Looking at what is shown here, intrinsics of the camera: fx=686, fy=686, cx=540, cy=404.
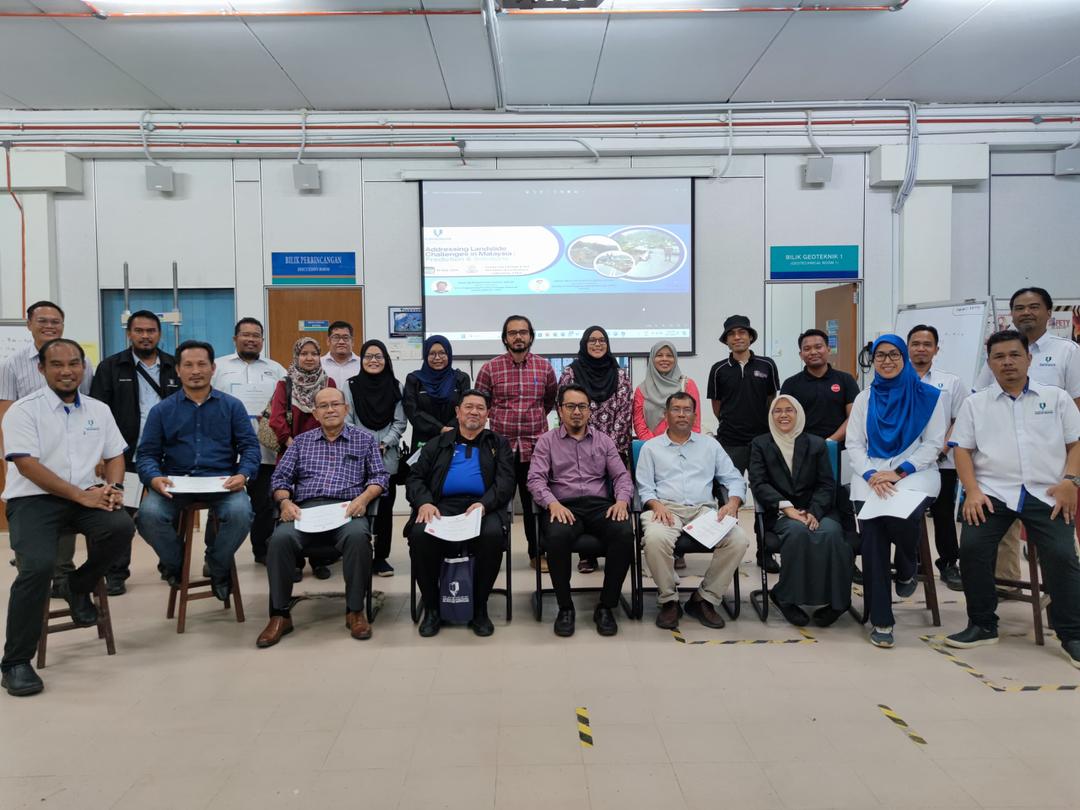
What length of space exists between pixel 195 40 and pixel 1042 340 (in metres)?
5.55

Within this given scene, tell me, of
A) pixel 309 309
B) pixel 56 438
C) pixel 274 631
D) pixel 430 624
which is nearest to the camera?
pixel 56 438

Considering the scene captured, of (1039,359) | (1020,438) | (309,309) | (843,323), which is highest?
(309,309)

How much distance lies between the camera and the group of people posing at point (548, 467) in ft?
9.59

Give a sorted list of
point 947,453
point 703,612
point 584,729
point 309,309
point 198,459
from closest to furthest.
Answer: point 584,729, point 703,612, point 198,459, point 947,453, point 309,309

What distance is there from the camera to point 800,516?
10.8 feet

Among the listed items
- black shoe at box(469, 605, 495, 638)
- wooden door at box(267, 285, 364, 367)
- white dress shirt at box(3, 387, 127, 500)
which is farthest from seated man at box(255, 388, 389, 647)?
wooden door at box(267, 285, 364, 367)

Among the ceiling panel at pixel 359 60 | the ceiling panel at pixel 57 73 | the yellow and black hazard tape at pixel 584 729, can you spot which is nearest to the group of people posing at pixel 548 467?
the yellow and black hazard tape at pixel 584 729

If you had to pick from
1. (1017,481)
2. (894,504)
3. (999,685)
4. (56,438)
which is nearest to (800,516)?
(894,504)

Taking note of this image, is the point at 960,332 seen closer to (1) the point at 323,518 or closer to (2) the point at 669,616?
(2) the point at 669,616

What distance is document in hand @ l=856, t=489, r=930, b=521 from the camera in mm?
3072

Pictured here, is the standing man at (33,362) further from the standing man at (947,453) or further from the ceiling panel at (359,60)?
the standing man at (947,453)

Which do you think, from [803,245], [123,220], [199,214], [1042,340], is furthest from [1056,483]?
[123,220]

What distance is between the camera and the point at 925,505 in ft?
10.4

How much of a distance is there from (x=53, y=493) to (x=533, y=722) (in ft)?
7.06
